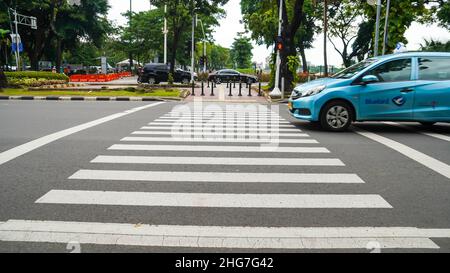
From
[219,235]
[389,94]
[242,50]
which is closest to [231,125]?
[389,94]

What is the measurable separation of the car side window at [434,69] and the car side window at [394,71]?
30 centimetres

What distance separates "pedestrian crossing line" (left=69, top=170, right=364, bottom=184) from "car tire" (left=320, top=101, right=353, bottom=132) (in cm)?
401

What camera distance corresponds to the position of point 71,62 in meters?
79.2

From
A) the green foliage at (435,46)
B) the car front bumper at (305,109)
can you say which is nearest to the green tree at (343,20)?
the green foliage at (435,46)

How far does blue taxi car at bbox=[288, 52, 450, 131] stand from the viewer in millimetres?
8859

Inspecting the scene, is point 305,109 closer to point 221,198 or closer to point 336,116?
point 336,116

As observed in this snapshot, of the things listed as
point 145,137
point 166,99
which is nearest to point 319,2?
point 166,99

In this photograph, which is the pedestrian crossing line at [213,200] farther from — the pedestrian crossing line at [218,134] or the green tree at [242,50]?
the green tree at [242,50]

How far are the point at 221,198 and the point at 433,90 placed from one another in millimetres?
6903

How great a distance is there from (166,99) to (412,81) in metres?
12.8

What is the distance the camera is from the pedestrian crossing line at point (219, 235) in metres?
3.20

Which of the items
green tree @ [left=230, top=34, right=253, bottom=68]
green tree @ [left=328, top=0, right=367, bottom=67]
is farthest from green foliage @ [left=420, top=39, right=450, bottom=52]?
green tree @ [left=230, top=34, right=253, bottom=68]

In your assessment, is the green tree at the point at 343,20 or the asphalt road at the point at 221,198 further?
the green tree at the point at 343,20
